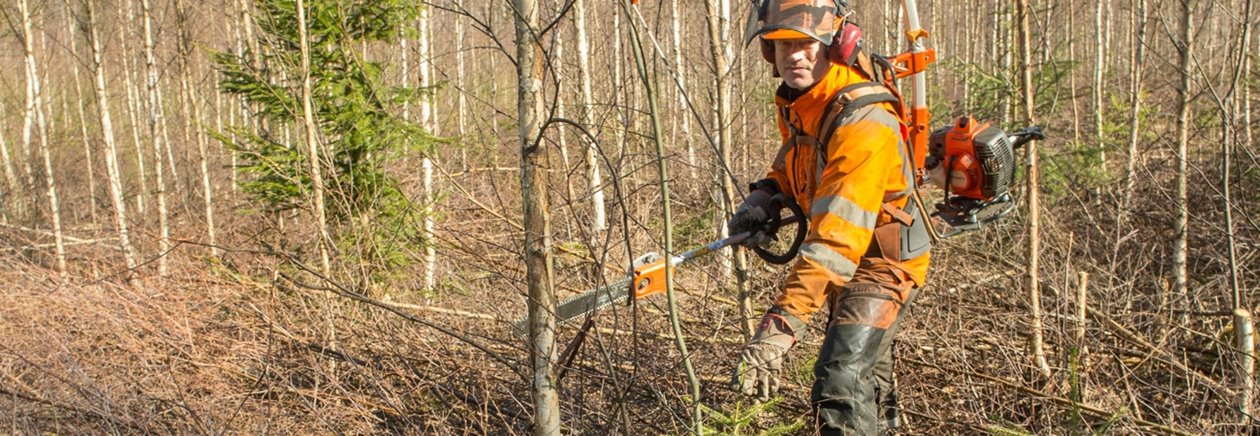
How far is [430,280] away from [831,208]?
538cm

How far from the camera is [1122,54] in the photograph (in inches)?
840

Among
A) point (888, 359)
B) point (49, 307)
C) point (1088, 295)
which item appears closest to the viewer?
point (888, 359)

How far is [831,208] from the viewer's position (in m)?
3.08

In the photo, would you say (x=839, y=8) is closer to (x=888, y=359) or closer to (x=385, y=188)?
(x=888, y=359)

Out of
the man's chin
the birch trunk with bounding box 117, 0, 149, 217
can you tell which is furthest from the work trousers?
the birch trunk with bounding box 117, 0, 149, 217

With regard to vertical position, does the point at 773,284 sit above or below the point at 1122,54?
below

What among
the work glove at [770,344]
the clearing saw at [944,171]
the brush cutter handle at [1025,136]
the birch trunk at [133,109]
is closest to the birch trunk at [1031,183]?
the brush cutter handle at [1025,136]

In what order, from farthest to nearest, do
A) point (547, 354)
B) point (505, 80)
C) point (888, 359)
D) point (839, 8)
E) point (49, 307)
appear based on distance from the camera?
1. point (505, 80)
2. point (49, 307)
3. point (888, 359)
4. point (839, 8)
5. point (547, 354)

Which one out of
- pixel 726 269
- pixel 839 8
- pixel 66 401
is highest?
pixel 839 8

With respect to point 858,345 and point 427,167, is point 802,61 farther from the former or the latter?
point 427,167

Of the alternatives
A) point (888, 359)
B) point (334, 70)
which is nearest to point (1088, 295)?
point (888, 359)

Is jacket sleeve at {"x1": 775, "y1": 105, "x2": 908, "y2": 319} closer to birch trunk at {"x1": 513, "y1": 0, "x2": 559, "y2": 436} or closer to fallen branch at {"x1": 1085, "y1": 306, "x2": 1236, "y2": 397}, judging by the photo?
birch trunk at {"x1": 513, "y1": 0, "x2": 559, "y2": 436}

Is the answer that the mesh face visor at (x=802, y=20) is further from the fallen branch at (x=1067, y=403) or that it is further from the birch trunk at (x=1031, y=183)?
the fallen branch at (x=1067, y=403)

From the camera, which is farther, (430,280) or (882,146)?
(430,280)
